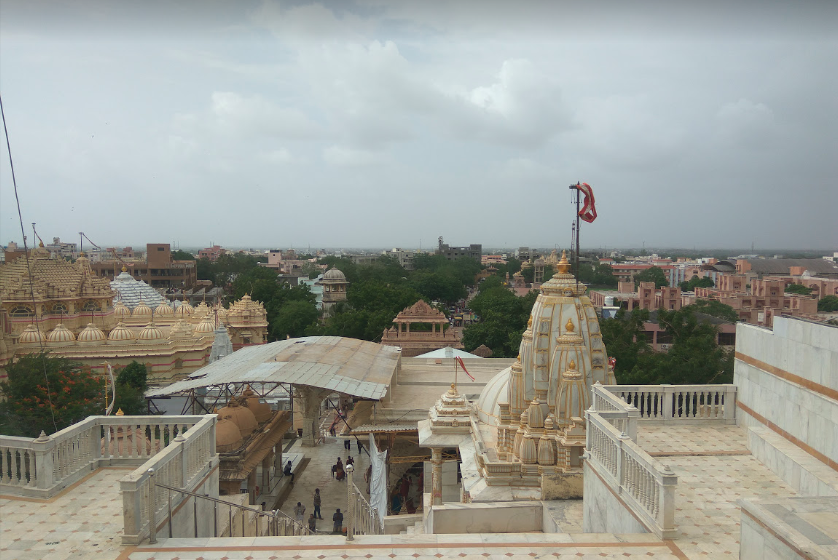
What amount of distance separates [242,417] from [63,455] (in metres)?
8.59

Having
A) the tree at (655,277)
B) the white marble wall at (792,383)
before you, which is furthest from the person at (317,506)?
the tree at (655,277)

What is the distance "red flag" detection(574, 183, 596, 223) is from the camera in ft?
49.2

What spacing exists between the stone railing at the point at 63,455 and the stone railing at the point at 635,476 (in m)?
6.73

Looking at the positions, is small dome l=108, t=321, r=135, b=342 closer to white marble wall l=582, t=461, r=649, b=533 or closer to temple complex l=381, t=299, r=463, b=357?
temple complex l=381, t=299, r=463, b=357

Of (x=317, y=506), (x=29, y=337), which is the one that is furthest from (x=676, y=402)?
(x=29, y=337)

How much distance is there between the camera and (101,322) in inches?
1497

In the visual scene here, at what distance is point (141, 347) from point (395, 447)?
1867 cm

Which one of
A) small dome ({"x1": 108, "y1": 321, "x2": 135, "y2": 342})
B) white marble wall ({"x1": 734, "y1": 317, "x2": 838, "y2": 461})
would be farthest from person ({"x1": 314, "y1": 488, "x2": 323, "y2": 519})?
small dome ({"x1": 108, "y1": 321, "x2": 135, "y2": 342})

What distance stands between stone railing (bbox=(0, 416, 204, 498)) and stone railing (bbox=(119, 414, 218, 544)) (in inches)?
17.0

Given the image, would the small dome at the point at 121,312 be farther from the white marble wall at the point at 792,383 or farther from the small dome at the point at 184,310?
the white marble wall at the point at 792,383

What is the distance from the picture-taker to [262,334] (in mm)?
42438

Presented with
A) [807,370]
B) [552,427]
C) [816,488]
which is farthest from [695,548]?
[552,427]

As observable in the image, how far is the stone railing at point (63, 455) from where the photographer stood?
28.3ft

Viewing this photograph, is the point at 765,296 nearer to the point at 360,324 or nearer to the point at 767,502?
the point at 360,324
